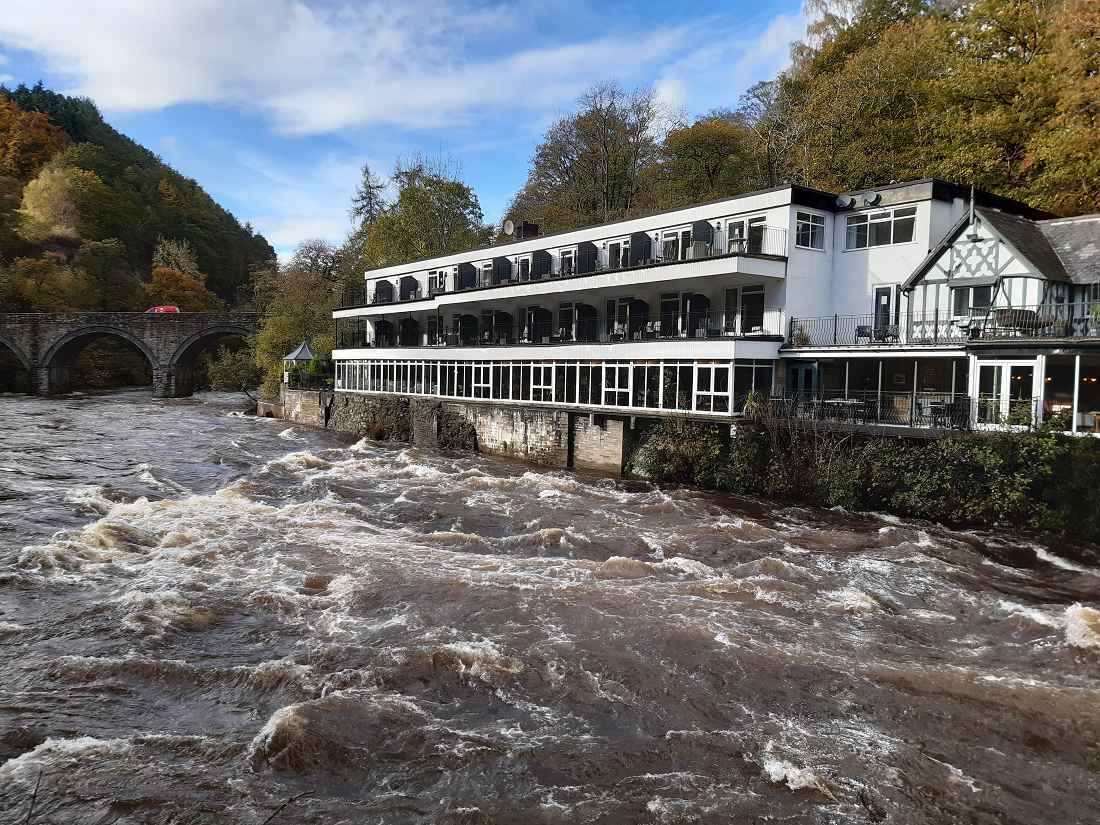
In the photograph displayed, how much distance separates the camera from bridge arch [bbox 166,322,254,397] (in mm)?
60469

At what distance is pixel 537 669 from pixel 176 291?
86.3 m

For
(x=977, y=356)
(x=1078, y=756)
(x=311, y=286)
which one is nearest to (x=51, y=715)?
(x=1078, y=756)

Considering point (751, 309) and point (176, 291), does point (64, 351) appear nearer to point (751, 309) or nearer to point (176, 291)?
point (176, 291)

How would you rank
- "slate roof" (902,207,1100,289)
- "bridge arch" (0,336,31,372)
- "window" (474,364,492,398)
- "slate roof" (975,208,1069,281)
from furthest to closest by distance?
"bridge arch" (0,336,31,372) < "window" (474,364,492,398) < "slate roof" (902,207,1100,289) < "slate roof" (975,208,1069,281)

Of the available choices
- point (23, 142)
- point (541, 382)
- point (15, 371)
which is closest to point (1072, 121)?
point (541, 382)

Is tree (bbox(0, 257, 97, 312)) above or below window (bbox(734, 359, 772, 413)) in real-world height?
above

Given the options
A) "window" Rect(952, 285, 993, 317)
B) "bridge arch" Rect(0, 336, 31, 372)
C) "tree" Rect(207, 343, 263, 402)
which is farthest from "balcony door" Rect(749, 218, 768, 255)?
"bridge arch" Rect(0, 336, 31, 372)

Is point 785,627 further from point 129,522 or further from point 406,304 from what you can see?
point 406,304

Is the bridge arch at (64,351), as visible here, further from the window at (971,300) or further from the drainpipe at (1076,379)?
the drainpipe at (1076,379)

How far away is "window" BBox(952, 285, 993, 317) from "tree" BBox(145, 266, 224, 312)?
81186 mm

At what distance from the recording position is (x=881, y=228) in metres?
23.3

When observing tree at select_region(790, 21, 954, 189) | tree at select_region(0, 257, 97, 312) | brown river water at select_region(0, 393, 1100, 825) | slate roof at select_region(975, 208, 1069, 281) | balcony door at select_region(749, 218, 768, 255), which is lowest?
brown river water at select_region(0, 393, 1100, 825)

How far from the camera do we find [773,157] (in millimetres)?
40625

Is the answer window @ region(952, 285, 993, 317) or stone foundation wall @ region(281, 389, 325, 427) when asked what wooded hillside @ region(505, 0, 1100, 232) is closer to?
window @ region(952, 285, 993, 317)
